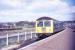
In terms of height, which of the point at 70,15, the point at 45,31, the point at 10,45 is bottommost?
the point at 10,45

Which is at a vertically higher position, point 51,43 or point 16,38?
point 16,38

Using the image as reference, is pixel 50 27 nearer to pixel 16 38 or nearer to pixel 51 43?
pixel 51 43

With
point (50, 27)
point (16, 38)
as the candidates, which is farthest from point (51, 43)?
point (16, 38)

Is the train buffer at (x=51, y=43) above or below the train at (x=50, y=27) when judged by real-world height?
below

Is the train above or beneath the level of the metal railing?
above

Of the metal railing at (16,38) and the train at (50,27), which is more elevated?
the train at (50,27)

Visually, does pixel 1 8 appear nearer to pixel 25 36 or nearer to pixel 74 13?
pixel 25 36

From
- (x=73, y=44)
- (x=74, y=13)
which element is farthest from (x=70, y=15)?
(x=73, y=44)

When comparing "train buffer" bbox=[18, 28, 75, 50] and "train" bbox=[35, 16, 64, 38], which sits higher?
"train" bbox=[35, 16, 64, 38]

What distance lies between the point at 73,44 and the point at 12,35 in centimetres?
99

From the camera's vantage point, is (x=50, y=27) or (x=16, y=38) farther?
(x=50, y=27)

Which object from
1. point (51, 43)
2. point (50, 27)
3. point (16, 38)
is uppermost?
point (50, 27)

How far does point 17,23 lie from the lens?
7.19 feet

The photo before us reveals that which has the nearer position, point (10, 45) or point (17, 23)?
point (17, 23)
